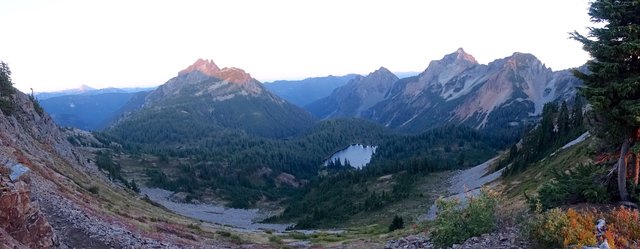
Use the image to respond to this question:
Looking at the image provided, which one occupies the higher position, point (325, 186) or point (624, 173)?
point (624, 173)

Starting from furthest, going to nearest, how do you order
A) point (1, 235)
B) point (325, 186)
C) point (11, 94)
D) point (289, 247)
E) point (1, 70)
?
point (325, 186), point (1, 70), point (11, 94), point (289, 247), point (1, 235)

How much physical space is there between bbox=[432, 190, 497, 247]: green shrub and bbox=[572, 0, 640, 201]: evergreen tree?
754 cm

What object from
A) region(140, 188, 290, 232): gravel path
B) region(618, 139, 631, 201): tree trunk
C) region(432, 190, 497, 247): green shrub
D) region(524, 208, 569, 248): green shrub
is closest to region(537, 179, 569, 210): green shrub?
region(618, 139, 631, 201): tree trunk

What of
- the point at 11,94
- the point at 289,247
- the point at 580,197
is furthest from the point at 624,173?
the point at 11,94

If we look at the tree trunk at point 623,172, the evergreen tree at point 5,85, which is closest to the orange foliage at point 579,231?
the tree trunk at point 623,172

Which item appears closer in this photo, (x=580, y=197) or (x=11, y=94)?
(x=580, y=197)

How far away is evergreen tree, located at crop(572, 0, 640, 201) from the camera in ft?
81.5

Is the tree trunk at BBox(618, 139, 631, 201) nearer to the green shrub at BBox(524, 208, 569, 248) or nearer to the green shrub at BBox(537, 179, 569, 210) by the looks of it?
the green shrub at BBox(537, 179, 569, 210)

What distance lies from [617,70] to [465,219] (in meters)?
11.9

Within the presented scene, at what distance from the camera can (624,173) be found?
26.1 metres

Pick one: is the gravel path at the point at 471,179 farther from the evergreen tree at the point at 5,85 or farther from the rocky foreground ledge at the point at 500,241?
the evergreen tree at the point at 5,85

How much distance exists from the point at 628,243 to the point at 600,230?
1.52m

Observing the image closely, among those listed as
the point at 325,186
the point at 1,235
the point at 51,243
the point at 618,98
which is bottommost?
the point at 325,186

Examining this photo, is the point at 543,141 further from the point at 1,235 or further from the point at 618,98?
the point at 1,235
